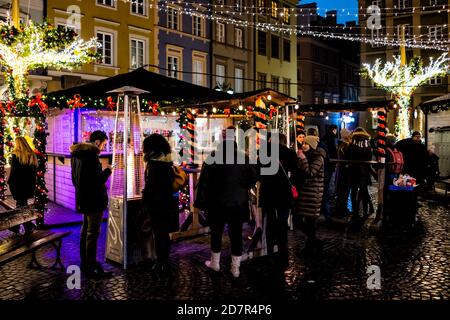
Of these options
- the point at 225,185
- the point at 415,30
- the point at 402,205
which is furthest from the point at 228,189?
the point at 415,30

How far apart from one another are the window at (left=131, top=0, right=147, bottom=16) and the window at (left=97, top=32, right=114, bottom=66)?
2122 millimetres

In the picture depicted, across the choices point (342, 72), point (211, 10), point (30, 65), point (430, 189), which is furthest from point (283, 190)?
point (342, 72)

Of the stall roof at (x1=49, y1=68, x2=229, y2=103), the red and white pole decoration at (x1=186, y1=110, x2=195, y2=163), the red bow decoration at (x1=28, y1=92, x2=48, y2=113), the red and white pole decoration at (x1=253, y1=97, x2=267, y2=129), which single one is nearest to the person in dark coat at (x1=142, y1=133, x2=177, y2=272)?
the red and white pole decoration at (x1=253, y1=97, x2=267, y2=129)

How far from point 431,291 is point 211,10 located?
2570 centimetres

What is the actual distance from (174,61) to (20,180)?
19.3 meters

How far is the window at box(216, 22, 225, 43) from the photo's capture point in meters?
29.4

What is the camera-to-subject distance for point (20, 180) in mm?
8094

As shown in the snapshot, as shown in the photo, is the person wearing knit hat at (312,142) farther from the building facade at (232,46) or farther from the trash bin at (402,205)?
the building facade at (232,46)

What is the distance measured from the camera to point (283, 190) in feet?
22.1

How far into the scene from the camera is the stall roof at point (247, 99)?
7988mm

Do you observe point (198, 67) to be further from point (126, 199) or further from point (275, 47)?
point (126, 199)

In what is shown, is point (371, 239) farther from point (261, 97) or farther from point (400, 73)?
point (400, 73)

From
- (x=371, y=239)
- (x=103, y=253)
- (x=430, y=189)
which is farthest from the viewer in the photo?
(x=430, y=189)

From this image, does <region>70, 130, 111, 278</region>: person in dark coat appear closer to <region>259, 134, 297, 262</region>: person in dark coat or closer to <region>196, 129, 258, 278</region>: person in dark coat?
<region>196, 129, 258, 278</region>: person in dark coat
